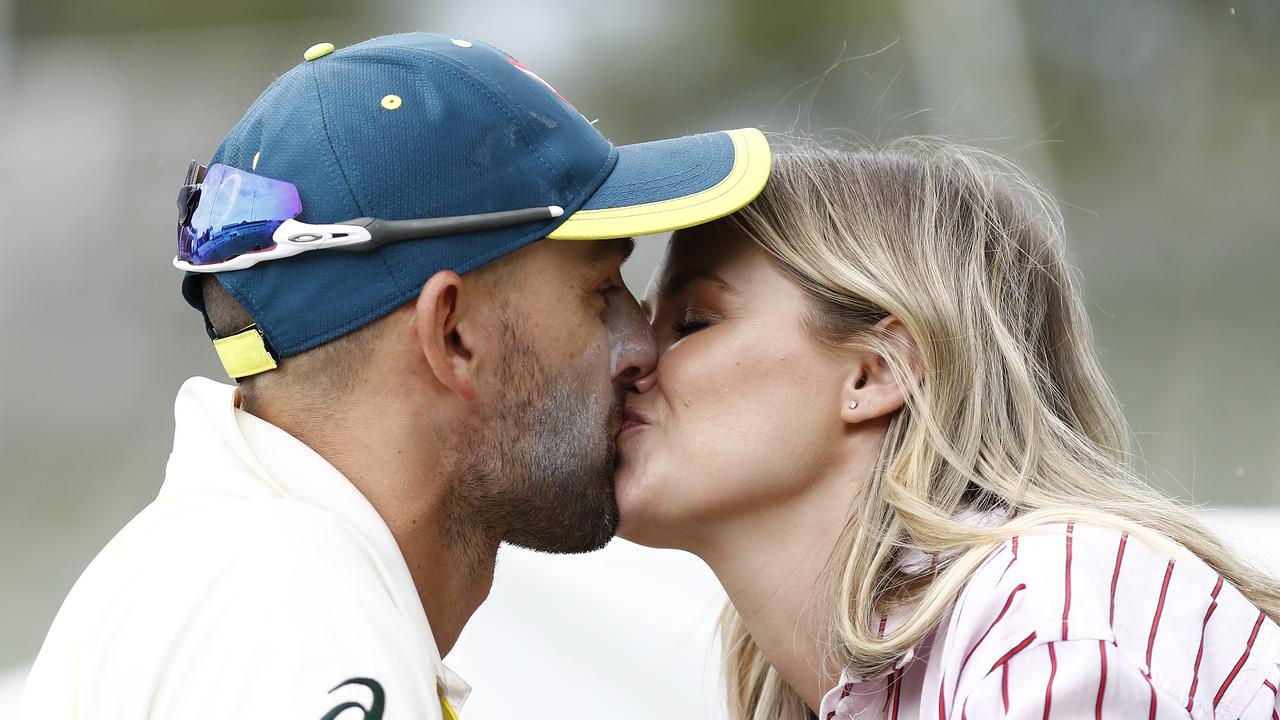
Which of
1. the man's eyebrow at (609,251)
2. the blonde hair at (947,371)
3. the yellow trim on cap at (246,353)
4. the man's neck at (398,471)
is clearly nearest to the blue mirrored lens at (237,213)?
the yellow trim on cap at (246,353)

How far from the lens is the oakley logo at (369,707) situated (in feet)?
3.51

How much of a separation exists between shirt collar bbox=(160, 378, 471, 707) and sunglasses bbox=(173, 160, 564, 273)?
19 centimetres

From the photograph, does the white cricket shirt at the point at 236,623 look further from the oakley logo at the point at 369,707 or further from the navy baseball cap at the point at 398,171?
the navy baseball cap at the point at 398,171

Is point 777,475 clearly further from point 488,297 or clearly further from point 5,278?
point 5,278

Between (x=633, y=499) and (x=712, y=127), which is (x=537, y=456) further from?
(x=712, y=127)

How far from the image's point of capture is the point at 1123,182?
5.65 meters

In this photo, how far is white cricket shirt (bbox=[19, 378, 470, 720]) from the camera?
1.08 m

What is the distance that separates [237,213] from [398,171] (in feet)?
0.72

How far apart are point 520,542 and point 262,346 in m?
0.48

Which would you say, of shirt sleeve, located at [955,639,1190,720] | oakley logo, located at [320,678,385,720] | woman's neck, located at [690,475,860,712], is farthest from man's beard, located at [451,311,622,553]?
shirt sleeve, located at [955,639,1190,720]

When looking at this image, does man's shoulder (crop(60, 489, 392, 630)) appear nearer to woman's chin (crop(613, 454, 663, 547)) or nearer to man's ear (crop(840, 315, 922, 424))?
woman's chin (crop(613, 454, 663, 547))

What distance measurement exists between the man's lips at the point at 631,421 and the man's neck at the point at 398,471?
1.16 ft

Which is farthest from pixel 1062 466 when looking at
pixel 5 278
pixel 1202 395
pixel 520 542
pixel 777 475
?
pixel 5 278

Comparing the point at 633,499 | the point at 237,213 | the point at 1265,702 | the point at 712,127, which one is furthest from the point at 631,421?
the point at 712,127
